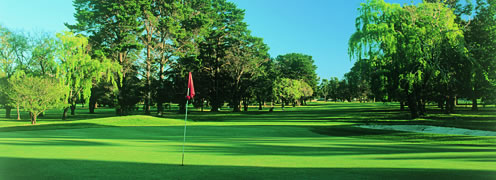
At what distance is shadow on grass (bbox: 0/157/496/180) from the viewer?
7.07 metres

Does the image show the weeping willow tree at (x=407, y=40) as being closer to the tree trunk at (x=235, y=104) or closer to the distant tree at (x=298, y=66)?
the tree trunk at (x=235, y=104)

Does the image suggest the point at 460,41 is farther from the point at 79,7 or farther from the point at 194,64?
the point at 79,7

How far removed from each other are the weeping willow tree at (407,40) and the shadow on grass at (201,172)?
2475 centimetres

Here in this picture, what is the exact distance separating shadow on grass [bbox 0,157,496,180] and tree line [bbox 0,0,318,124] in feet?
92.6

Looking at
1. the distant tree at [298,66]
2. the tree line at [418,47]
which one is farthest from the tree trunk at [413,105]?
the distant tree at [298,66]

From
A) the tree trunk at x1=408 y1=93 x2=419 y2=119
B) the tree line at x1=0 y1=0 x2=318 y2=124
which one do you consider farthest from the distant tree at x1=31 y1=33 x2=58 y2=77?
the tree trunk at x1=408 y1=93 x2=419 y2=119

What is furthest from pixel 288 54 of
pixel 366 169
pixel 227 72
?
pixel 366 169

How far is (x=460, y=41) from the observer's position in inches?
1099

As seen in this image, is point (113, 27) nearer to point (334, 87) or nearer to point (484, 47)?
point (484, 47)

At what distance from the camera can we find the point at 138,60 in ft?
166

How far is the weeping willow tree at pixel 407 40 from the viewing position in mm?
29000

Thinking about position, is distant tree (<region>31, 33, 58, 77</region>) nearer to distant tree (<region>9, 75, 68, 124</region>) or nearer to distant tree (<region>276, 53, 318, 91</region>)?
distant tree (<region>9, 75, 68, 124</region>)

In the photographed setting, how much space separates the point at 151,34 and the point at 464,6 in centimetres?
4740

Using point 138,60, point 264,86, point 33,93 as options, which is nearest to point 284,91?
point 264,86
